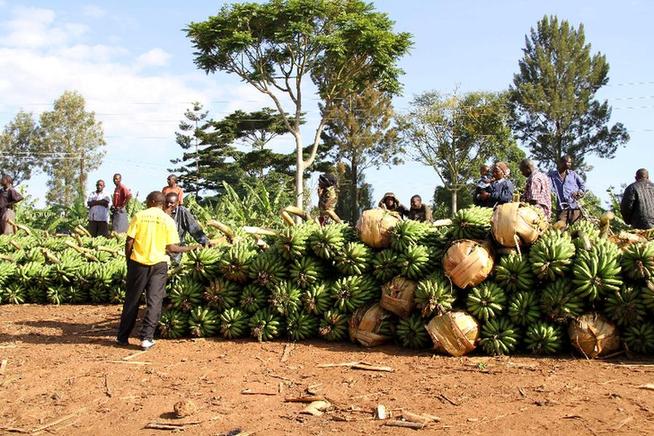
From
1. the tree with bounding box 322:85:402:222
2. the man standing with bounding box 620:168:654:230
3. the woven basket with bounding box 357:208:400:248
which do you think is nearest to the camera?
the woven basket with bounding box 357:208:400:248

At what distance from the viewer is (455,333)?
5.55 m

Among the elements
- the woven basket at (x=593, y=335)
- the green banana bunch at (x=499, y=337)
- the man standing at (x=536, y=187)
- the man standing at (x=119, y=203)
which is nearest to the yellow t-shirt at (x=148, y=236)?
the green banana bunch at (x=499, y=337)

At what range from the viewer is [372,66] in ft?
99.2

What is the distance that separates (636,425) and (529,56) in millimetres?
43429

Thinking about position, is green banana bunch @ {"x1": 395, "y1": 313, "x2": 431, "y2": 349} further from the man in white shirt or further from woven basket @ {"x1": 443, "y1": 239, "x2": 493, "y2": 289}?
the man in white shirt

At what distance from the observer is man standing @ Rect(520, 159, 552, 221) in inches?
301

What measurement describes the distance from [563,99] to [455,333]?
40.4 meters

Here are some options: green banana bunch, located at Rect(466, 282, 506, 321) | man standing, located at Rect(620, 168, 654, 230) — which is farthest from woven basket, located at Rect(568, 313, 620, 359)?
man standing, located at Rect(620, 168, 654, 230)

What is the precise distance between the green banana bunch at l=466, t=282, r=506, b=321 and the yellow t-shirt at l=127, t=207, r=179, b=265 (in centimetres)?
325

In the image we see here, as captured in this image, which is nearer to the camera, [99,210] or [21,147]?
[99,210]

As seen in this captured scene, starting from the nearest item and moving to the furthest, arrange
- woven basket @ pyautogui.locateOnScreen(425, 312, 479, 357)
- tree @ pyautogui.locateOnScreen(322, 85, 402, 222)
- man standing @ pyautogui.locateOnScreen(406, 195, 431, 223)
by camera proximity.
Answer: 1. woven basket @ pyautogui.locateOnScreen(425, 312, 479, 357)
2. man standing @ pyautogui.locateOnScreen(406, 195, 431, 223)
3. tree @ pyautogui.locateOnScreen(322, 85, 402, 222)


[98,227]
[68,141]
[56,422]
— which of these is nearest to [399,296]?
[56,422]

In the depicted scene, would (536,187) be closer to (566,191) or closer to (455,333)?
(566,191)

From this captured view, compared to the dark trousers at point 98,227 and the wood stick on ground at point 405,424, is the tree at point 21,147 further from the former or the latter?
the wood stick on ground at point 405,424
